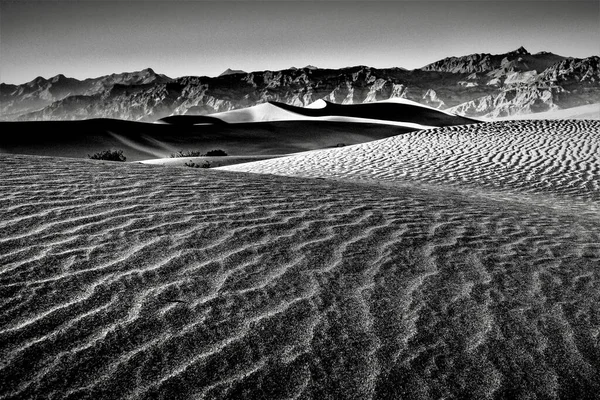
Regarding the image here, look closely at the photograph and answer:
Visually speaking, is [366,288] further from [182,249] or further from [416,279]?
[182,249]

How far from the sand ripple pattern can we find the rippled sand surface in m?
5.56

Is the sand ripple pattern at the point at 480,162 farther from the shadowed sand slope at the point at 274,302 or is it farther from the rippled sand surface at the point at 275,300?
the shadowed sand slope at the point at 274,302

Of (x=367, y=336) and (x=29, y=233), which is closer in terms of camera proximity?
(x=367, y=336)

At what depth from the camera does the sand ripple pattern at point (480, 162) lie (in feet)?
34.0

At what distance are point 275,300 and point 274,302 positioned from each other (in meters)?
0.02

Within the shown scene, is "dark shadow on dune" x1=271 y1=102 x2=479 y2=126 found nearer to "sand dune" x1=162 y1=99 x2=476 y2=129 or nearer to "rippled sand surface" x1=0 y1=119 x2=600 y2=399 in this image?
"sand dune" x1=162 y1=99 x2=476 y2=129

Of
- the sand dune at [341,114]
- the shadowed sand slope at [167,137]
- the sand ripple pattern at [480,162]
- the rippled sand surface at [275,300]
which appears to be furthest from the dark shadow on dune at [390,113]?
the rippled sand surface at [275,300]

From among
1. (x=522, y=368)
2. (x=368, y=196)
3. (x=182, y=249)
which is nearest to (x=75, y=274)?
(x=182, y=249)

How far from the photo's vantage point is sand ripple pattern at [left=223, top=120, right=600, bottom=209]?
10.4m

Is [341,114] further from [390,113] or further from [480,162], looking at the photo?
[480,162]

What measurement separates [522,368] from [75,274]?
99.2 inches

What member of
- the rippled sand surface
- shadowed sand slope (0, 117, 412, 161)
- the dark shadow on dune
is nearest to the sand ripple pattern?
the rippled sand surface

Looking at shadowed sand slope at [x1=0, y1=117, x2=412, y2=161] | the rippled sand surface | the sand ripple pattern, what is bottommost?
shadowed sand slope at [x1=0, y1=117, x2=412, y2=161]

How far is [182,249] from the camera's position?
3473 millimetres
